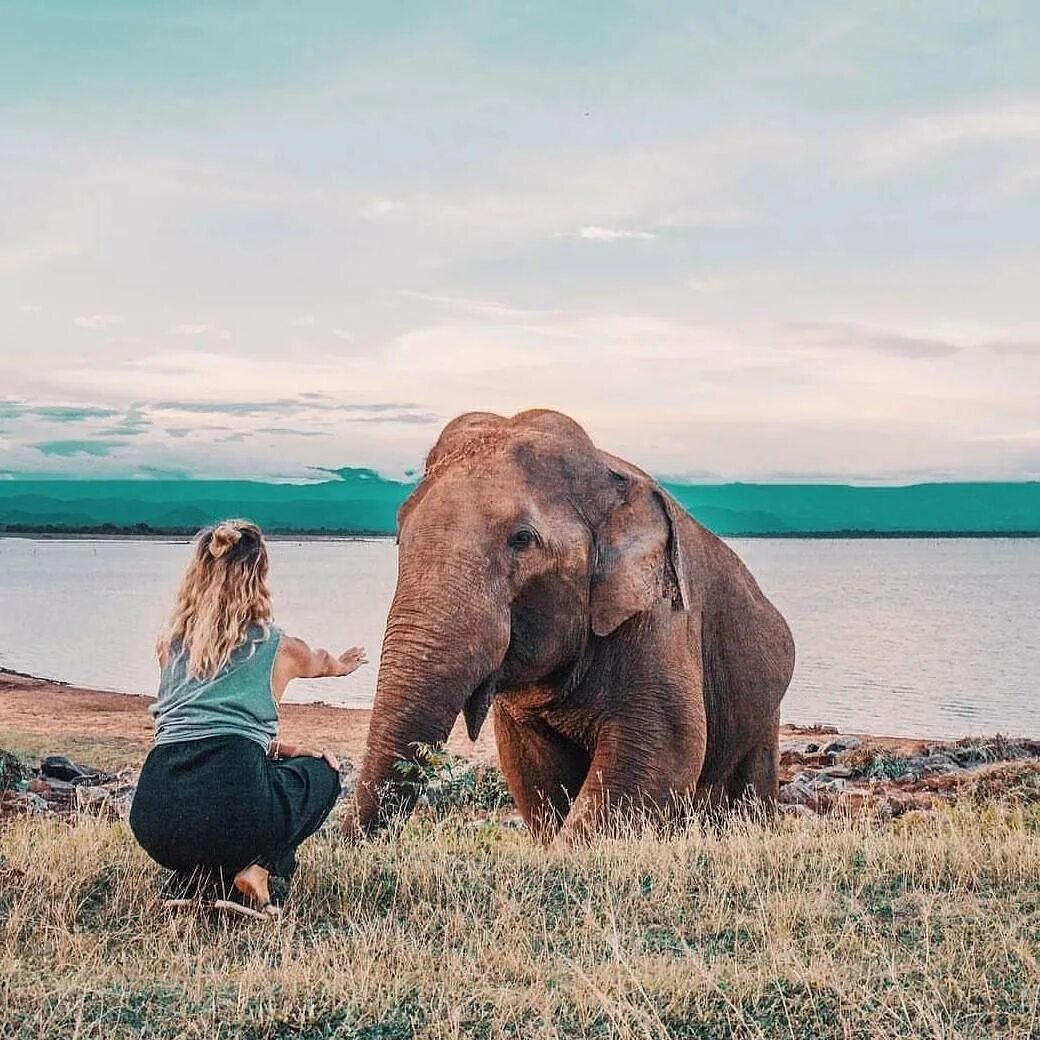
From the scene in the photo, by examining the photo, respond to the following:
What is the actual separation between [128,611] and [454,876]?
72951 millimetres

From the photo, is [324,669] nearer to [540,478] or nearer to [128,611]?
[540,478]

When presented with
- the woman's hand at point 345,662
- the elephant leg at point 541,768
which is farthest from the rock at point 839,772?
the woman's hand at point 345,662

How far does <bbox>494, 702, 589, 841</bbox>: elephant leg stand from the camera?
11.1 m

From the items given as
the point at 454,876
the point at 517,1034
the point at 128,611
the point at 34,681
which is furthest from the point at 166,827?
the point at 128,611

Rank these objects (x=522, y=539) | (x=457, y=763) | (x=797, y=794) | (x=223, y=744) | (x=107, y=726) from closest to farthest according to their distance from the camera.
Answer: (x=223, y=744) → (x=522, y=539) → (x=457, y=763) → (x=797, y=794) → (x=107, y=726)

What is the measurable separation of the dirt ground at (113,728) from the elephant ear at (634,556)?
10.4 metres

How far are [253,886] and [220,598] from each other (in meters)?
1.42

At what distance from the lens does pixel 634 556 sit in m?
10.1

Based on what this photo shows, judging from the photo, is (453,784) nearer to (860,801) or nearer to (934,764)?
(860,801)

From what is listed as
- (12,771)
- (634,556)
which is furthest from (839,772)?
(12,771)

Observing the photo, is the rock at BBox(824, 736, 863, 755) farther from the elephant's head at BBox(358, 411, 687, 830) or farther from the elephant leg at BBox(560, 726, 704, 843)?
the elephant's head at BBox(358, 411, 687, 830)

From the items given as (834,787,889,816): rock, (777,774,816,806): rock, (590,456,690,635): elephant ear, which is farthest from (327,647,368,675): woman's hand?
(777,774,816,806): rock

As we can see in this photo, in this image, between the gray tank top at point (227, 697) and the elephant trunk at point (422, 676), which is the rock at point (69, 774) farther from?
the gray tank top at point (227, 697)

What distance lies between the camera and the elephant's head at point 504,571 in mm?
9141
